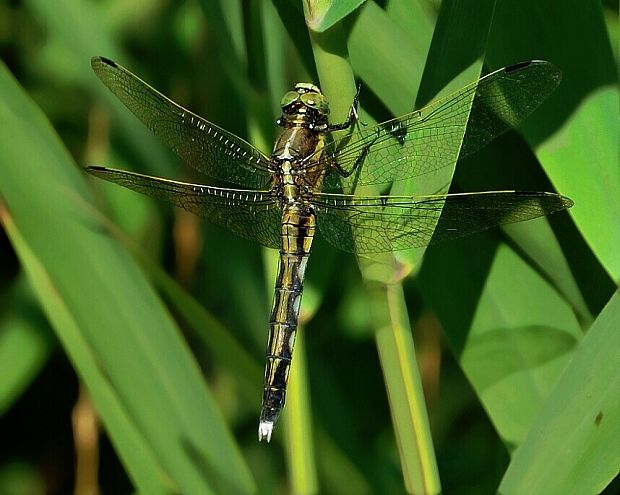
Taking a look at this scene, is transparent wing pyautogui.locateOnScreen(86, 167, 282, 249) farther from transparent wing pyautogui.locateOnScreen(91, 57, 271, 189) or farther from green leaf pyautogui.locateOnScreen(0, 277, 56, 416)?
green leaf pyautogui.locateOnScreen(0, 277, 56, 416)

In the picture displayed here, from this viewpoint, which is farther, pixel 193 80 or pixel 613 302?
pixel 193 80

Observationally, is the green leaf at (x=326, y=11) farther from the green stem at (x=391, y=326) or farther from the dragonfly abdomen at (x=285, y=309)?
the dragonfly abdomen at (x=285, y=309)

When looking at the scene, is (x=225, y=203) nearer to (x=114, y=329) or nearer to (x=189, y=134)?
(x=189, y=134)

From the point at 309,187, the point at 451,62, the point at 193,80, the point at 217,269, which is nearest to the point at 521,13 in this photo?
the point at 451,62

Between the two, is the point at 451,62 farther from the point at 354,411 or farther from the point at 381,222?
the point at 354,411

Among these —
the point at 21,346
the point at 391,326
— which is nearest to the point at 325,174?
the point at 391,326

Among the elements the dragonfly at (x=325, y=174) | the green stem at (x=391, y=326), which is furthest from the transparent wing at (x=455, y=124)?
the green stem at (x=391, y=326)

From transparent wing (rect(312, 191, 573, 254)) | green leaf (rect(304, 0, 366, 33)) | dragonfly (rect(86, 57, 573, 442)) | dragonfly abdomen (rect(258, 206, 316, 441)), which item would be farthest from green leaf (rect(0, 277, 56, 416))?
green leaf (rect(304, 0, 366, 33))

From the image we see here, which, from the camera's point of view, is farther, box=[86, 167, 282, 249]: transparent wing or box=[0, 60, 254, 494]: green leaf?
box=[86, 167, 282, 249]: transparent wing
